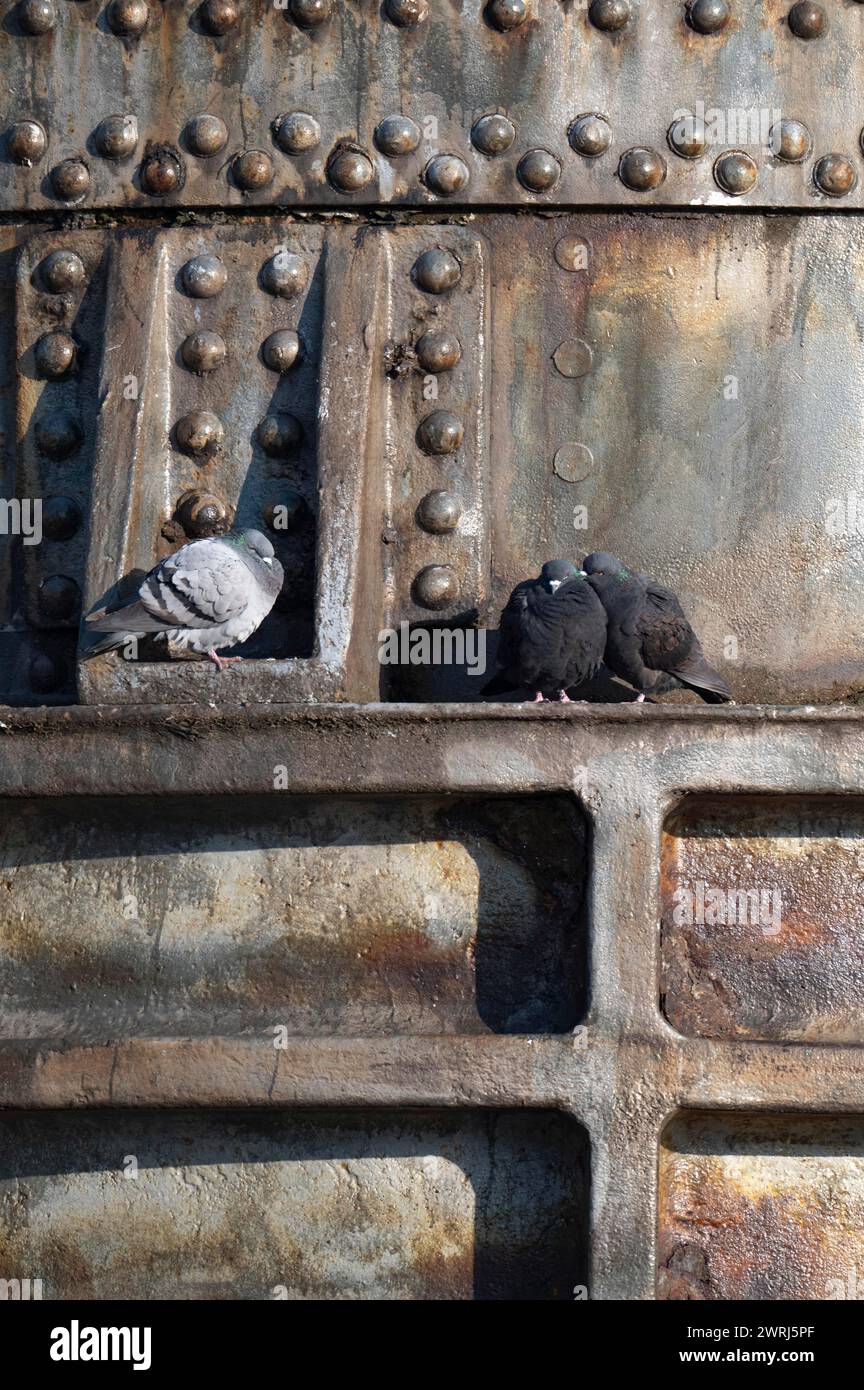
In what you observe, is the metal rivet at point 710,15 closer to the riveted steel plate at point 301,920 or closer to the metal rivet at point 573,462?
the metal rivet at point 573,462

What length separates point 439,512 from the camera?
4.52 meters

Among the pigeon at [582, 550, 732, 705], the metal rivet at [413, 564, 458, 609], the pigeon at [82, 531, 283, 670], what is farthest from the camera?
the metal rivet at [413, 564, 458, 609]

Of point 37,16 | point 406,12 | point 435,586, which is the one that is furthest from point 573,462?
point 37,16

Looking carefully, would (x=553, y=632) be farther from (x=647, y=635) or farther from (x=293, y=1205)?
(x=293, y=1205)

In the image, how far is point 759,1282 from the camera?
154 inches

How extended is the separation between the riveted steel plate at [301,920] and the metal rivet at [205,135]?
195 centimetres

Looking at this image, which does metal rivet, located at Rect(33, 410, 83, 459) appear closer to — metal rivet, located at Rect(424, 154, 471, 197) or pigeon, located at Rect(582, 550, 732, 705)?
metal rivet, located at Rect(424, 154, 471, 197)

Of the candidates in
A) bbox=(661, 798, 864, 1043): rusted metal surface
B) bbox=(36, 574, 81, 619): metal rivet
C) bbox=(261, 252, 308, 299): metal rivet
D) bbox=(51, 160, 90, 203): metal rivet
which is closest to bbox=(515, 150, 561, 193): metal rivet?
bbox=(261, 252, 308, 299): metal rivet

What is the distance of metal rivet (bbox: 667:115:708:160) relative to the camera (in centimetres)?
461

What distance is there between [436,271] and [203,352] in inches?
27.8

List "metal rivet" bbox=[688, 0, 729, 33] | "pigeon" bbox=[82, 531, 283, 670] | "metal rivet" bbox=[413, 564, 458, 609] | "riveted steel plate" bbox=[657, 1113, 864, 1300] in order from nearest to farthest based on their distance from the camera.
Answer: "riveted steel plate" bbox=[657, 1113, 864, 1300]
"pigeon" bbox=[82, 531, 283, 670]
"metal rivet" bbox=[413, 564, 458, 609]
"metal rivet" bbox=[688, 0, 729, 33]

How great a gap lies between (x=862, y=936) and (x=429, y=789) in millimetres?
1143

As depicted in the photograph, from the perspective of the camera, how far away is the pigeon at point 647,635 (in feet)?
14.1

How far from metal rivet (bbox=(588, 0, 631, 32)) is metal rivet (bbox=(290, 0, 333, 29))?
0.77m
